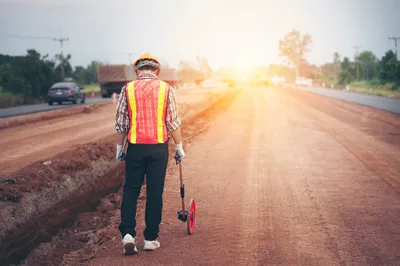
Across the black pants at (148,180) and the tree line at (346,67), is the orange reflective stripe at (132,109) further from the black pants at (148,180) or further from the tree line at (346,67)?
the tree line at (346,67)

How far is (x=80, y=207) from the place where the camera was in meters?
9.77

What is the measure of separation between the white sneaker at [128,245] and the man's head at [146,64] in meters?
1.72

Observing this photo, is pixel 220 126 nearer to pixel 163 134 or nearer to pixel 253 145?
pixel 253 145

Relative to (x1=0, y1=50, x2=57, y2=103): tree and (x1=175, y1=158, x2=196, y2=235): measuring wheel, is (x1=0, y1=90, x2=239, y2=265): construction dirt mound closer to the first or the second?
(x1=175, y1=158, x2=196, y2=235): measuring wheel

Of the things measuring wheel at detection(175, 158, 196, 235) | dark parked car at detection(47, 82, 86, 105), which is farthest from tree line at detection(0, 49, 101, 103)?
measuring wheel at detection(175, 158, 196, 235)

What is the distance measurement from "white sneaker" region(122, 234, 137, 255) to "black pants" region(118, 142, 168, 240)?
0.07m

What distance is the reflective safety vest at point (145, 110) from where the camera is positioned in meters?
5.43

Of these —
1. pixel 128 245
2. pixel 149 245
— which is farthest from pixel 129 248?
pixel 149 245

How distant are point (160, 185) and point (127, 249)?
737 mm

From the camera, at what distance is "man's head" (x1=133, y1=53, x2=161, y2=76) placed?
556 cm

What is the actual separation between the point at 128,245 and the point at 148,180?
696mm

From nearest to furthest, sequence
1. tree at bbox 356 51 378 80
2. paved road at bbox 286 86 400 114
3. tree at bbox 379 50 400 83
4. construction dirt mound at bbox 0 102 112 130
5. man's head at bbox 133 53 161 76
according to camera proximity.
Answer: man's head at bbox 133 53 161 76
construction dirt mound at bbox 0 102 112 130
paved road at bbox 286 86 400 114
tree at bbox 379 50 400 83
tree at bbox 356 51 378 80

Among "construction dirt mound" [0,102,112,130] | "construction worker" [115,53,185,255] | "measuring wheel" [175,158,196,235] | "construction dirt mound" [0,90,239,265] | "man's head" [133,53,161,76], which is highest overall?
"man's head" [133,53,161,76]

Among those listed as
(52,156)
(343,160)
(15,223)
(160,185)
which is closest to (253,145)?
(343,160)
